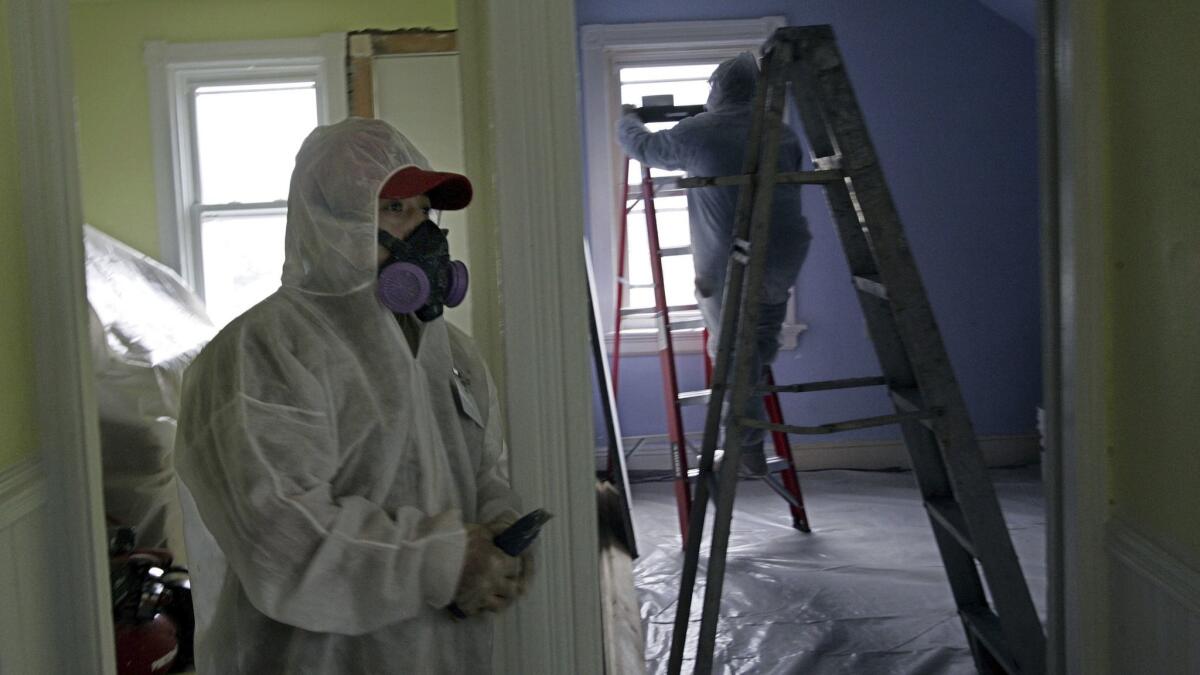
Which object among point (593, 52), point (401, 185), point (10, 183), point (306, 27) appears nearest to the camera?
point (10, 183)

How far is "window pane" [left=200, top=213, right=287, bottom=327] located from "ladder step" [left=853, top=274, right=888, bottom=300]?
278 cm

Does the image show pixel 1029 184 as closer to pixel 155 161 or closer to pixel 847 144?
pixel 847 144

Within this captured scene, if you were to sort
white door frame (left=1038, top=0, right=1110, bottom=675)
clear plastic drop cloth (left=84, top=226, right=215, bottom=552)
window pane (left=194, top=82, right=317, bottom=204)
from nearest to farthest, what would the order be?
white door frame (left=1038, top=0, right=1110, bottom=675) < clear plastic drop cloth (left=84, top=226, right=215, bottom=552) < window pane (left=194, top=82, right=317, bottom=204)

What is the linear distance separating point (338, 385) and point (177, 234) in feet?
10.9

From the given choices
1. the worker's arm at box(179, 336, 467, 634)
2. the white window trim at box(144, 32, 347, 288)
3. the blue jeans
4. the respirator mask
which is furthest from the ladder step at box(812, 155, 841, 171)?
the white window trim at box(144, 32, 347, 288)

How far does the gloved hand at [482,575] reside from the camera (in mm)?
1405

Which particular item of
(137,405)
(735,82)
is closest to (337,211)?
(137,405)

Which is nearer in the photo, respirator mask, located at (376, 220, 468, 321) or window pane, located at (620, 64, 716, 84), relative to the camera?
respirator mask, located at (376, 220, 468, 321)

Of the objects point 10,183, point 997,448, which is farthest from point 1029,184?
point 10,183

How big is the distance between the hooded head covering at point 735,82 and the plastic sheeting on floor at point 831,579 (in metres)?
1.65

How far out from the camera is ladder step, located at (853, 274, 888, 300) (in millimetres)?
2346

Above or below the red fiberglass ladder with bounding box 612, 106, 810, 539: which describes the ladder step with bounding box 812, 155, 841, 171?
above

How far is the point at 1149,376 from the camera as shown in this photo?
1.65 meters

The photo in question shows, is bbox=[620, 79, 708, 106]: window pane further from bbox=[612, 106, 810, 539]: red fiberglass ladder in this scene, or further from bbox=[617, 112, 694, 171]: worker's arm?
bbox=[617, 112, 694, 171]: worker's arm
